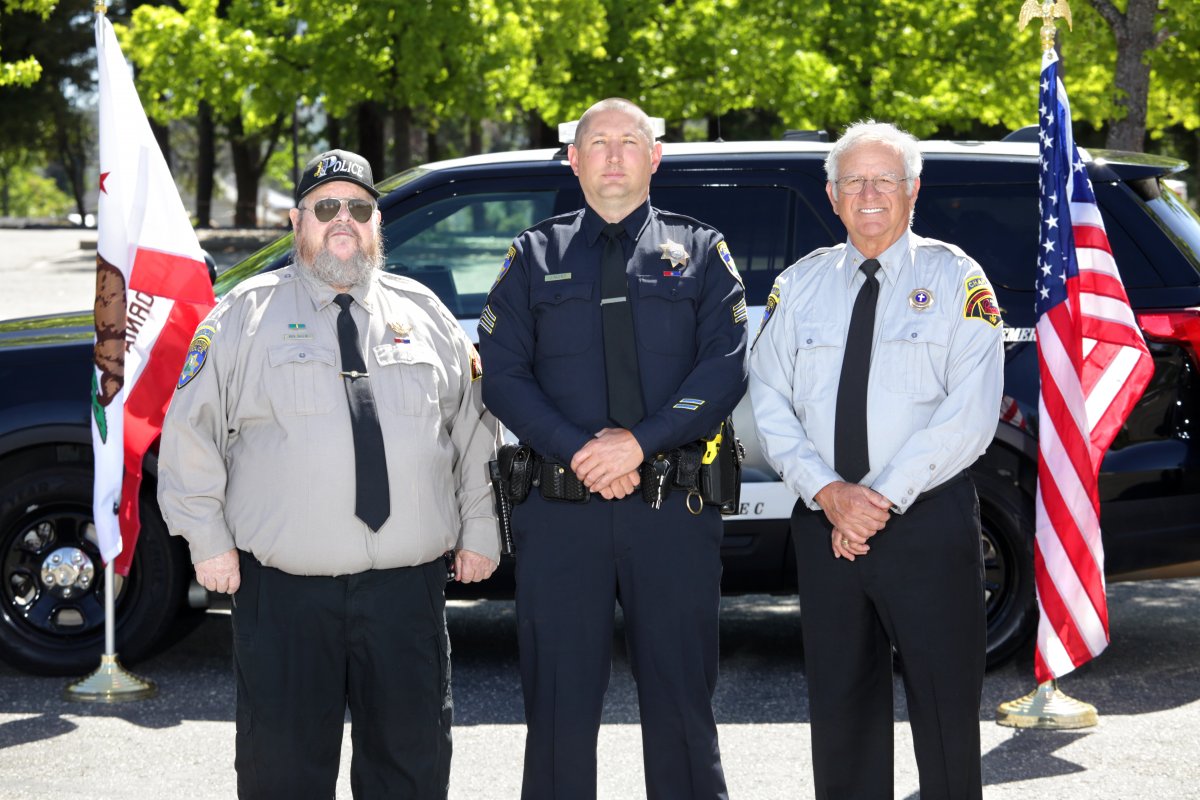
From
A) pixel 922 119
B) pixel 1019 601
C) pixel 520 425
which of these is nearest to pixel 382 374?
pixel 520 425

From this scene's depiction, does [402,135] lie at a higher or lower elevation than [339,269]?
higher

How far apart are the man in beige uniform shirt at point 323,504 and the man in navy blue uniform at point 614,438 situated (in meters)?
0.23

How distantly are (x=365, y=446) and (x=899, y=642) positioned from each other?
1.41 metres

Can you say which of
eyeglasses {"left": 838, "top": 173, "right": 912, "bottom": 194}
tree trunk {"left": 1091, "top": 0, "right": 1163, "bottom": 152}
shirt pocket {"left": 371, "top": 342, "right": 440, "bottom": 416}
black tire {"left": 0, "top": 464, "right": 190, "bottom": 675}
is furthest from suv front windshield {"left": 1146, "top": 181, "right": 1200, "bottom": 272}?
tree trunk {"left": 1091, "top": 0, "right": 1163, "bottom": 152}

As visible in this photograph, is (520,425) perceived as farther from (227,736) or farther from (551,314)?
(227,736)

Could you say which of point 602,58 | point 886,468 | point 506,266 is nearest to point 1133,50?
point 886,468

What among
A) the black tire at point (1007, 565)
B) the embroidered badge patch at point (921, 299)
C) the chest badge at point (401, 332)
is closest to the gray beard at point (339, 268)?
the chest badge at point (401, 332)

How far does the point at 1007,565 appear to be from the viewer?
576cm

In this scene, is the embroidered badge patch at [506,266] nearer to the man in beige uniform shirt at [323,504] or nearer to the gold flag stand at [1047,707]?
the man in beige uniform shirt at [323,504]

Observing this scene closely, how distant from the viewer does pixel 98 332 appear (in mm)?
5605

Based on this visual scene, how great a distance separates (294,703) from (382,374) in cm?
82

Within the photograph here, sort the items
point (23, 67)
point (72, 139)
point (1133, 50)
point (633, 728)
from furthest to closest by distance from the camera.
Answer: point (72, 139)
point (23, 67)
point (1133, 50)
point (633, 728)

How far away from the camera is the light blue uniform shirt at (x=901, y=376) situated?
3.76 meters

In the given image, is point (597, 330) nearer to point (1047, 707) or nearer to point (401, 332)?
point (401, 332)
